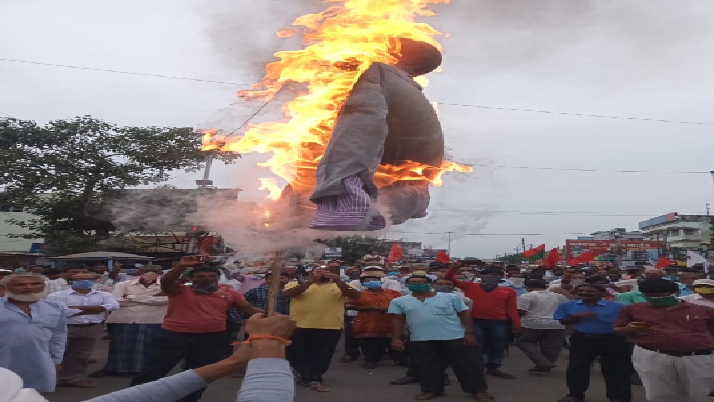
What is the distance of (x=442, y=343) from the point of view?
6.42 metres

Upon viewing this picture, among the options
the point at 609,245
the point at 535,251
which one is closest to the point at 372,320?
the point at 535,251

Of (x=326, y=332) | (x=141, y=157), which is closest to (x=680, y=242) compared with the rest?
(x=141, y=157)

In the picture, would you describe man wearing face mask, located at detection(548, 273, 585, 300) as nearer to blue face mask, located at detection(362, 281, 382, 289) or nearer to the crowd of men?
the crowd of men

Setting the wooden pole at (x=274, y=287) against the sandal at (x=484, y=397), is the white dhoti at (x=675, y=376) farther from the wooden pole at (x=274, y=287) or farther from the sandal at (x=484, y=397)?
the wooden pole at (x=274, y=287)

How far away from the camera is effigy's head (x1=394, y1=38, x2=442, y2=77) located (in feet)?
11.4

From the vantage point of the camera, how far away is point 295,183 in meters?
3.44

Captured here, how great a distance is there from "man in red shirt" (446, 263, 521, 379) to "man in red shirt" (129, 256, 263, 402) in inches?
139

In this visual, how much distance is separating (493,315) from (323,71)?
5.28m

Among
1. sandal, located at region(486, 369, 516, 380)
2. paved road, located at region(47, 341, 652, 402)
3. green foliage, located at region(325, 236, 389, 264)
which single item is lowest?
paved road, located at region(47, 341, 652, 402)

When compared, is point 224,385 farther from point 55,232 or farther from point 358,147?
point 55,232

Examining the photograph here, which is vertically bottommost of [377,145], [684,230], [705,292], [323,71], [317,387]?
[317,387]

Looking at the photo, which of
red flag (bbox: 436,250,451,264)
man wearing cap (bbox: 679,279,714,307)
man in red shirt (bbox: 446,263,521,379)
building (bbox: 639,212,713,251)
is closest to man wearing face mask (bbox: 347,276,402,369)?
man in red shirt (bbox: 446,263,521,379)

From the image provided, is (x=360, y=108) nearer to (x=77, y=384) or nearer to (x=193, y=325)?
(x=193, y=325)

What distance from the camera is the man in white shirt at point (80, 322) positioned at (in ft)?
22.5
